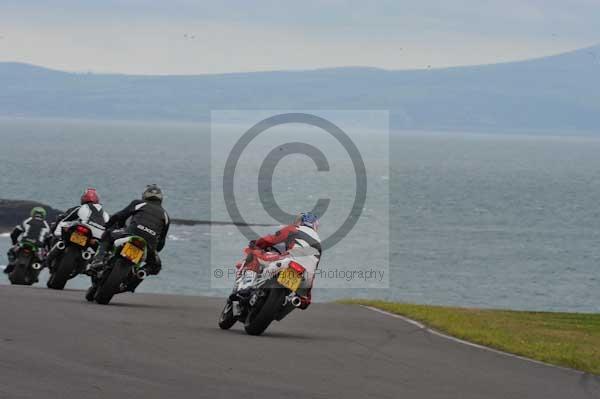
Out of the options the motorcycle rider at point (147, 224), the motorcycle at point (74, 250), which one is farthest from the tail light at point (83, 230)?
the motorcycle rider at point (147, 224)

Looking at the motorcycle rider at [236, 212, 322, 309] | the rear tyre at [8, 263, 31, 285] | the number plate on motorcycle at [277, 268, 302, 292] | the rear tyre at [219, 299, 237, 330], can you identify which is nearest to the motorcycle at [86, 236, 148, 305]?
the rear tyre at [219, 299, 237, 330]

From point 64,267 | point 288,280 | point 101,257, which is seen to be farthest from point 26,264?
point 288,280

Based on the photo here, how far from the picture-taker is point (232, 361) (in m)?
12.6

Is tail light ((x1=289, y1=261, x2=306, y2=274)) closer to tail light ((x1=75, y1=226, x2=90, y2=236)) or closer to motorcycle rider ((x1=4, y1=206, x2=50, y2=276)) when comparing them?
tail light ((x1=75, y1=226, x2=90, y2=236))

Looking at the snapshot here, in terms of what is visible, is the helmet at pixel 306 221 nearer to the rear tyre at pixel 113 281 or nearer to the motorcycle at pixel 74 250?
the rear tyre at pixel 113 281

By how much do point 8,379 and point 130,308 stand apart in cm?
810

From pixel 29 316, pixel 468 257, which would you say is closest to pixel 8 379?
pixel 29 316

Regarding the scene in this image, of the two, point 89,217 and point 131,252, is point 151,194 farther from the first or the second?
point 89,217

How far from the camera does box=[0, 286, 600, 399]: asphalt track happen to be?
10562mm

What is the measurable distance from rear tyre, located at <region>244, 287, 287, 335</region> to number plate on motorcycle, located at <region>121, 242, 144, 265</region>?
2.37 m

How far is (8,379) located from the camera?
10.0 meters

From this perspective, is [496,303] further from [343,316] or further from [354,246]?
[343,316]

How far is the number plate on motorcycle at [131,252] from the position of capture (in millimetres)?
17062

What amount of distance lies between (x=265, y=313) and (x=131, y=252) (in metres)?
2.91
